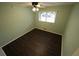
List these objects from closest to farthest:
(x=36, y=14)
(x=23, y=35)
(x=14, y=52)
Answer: (x=14, y=52)
(x=23, y=35)
(x=36, y=14)

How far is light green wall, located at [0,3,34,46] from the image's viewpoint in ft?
7.31

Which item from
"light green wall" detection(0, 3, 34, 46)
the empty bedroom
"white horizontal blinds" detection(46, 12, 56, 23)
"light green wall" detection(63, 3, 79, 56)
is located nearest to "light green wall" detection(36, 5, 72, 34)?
the empty bedroom

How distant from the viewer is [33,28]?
3.73m

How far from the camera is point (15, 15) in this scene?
2594 millimetres

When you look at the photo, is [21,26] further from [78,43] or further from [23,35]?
[78,43]

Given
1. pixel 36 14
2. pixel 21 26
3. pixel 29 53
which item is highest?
pixel 36 14

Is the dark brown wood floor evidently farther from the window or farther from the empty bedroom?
the window

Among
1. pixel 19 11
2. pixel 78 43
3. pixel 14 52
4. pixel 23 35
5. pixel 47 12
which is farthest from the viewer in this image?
pixel 47 12

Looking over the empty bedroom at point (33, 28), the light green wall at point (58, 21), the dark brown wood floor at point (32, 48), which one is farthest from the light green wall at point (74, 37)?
the light green wall at point (58, 21)

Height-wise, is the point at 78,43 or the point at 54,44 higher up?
the point at 78,43

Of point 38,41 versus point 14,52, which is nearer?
point 14,52

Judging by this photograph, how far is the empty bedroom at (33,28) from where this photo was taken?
2.04 m

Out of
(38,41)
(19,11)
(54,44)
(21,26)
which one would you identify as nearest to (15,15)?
(19,11)

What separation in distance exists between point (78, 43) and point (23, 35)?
228 centimetres
